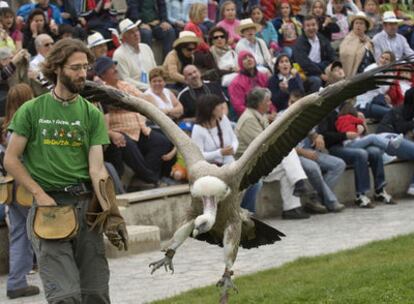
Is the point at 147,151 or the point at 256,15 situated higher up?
the point at 256,15

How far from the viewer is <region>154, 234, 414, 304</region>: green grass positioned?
27.6ft

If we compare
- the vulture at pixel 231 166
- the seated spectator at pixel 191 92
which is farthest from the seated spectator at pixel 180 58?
the vulture at pixel 231 166

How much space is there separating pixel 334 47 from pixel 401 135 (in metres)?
4.41

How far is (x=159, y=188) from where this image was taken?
41.7 feet

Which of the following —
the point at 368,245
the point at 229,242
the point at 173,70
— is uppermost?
the point at 173,70

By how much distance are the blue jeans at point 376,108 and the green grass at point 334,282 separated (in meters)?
5.97

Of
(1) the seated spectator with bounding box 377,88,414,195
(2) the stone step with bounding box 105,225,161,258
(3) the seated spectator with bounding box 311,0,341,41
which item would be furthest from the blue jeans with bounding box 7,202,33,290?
(3) the seated spectator with bounding box 311,0,341,41

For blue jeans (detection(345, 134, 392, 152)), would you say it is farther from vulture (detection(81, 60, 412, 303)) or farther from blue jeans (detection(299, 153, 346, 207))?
vulture (detection(81, 60, 412, 303))

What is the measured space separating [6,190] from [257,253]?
2971 millimetres

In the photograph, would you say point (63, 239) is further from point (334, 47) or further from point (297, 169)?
point (334, 47)

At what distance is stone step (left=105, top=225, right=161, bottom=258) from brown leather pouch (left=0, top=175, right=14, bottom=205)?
1.90 m

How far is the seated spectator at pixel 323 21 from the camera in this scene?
18938 mm

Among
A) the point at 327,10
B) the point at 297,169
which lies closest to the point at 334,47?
the point at 327,10

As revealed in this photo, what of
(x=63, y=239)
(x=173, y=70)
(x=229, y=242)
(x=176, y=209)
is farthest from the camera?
(x=173, y=70)
